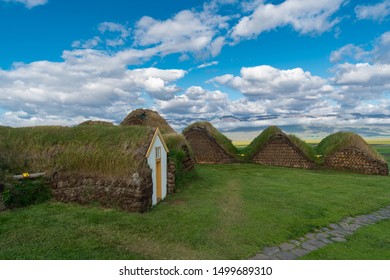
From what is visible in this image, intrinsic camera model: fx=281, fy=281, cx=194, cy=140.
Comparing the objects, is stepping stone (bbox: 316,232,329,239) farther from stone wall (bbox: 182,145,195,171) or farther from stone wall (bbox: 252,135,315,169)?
stone wall (bbox: 252,135,315,169)

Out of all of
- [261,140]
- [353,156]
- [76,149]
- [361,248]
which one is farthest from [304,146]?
[76,149]

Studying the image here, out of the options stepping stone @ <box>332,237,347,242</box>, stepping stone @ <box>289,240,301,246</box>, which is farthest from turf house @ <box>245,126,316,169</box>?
stepping stone @ <box>289,240,301,246</box>

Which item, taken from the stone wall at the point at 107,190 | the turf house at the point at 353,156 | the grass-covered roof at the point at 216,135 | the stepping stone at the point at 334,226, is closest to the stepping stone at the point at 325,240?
the stepping stone at the point at 334,226

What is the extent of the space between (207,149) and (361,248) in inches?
808

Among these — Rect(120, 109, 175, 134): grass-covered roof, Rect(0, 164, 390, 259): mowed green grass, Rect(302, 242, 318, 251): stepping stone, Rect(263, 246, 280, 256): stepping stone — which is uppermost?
Rect(120, 109, 175, 134): grass-covered roof

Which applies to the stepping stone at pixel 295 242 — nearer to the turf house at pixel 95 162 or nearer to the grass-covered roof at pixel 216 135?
the turf house at pixel 95 162

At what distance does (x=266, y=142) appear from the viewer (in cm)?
2584

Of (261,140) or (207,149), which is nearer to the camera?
(261,140)

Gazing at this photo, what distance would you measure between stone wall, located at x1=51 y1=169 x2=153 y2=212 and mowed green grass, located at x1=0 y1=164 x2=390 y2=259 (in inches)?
15.2

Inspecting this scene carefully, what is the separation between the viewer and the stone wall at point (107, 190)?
952 cm

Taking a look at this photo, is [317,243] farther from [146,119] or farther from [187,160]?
[146,119]

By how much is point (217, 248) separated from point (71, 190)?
20.0ft

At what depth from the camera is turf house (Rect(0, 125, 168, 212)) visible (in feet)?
31.9

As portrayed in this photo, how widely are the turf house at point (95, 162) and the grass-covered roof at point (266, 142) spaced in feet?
51.8
